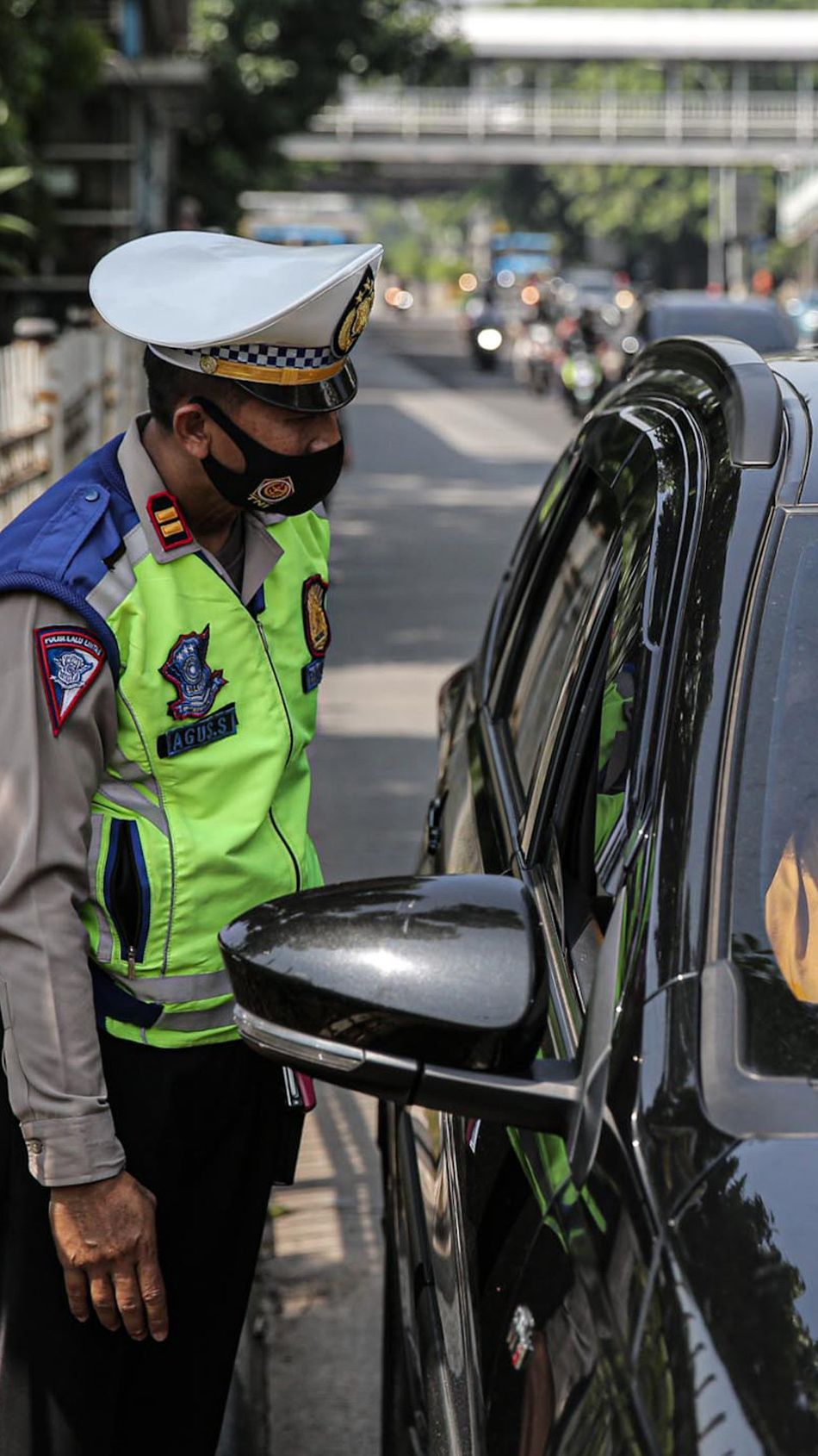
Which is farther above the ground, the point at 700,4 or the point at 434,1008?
the point at 700,4

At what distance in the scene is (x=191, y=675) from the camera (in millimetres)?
2312

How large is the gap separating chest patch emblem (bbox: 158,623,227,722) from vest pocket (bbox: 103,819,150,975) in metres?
0.14

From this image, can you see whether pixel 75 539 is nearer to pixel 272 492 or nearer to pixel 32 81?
Answer: pixel 272 492

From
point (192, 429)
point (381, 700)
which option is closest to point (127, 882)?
point (192, 429)

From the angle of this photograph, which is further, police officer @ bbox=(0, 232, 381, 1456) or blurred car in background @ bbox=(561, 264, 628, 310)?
blurred car in background @ bbox=(561, 264, 628, 310)

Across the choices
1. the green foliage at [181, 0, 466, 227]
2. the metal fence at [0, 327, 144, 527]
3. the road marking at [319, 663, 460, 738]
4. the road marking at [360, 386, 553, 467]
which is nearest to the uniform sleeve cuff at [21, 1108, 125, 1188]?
the metal fence at [0, 327, 144, 527]

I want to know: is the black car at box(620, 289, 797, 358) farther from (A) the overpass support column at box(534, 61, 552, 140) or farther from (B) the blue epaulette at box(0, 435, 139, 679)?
(A) the overpass support column at box(534, 61, 552, 140)

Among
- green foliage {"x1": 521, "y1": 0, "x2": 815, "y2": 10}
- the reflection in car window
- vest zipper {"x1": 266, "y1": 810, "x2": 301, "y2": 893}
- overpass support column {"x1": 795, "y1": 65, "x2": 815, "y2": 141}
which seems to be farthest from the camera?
green foliage {"x1": 521, "y1": 0, "x2": 815, "y2": 10}

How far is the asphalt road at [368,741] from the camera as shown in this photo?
3.79 metres

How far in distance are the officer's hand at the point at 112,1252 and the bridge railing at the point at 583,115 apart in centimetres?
6842

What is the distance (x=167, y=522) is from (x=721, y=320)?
1537cm

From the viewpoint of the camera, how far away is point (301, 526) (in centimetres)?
263

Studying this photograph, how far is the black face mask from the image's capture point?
2316 millimetres

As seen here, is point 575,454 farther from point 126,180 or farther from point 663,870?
point 126,180
